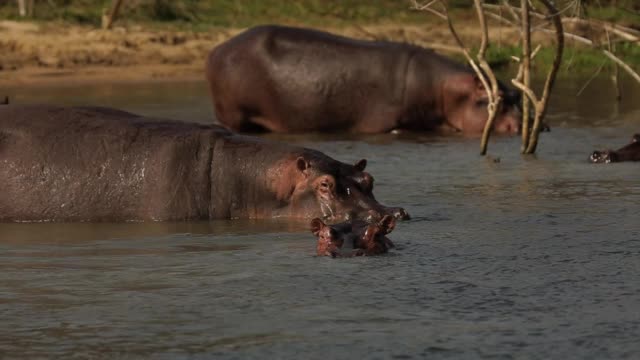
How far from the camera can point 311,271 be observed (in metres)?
7.37

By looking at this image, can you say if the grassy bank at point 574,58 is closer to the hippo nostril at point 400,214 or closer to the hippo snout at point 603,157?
the hippo snout at point 603,157

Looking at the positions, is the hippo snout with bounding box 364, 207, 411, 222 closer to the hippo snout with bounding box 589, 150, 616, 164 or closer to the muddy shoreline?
the hippo snout with bounding box 589, 150, 616, 164

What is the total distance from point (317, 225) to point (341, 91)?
7191 mm

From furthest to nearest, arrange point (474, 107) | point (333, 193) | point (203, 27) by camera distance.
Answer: point (203, 27), point (474, 107), point (333, 193)

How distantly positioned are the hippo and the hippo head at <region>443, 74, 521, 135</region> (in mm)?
2972

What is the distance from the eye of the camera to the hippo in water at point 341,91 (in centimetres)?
1469

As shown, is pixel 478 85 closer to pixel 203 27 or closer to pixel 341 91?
pixel 341 91

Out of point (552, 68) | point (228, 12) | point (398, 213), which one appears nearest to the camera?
point (398, 213)

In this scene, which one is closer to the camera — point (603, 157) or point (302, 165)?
point (302, 165)

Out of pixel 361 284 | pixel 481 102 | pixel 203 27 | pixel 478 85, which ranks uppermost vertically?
pixel 203 27

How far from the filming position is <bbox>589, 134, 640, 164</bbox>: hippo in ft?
37.8

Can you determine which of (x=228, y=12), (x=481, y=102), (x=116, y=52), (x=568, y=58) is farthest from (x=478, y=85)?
(x=228, y=12)

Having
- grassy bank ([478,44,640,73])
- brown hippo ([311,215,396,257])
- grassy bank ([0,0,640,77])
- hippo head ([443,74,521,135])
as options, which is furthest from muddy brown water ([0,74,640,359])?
grassy bank ([0,0,640,77])

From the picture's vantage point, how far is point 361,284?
7066 mm
